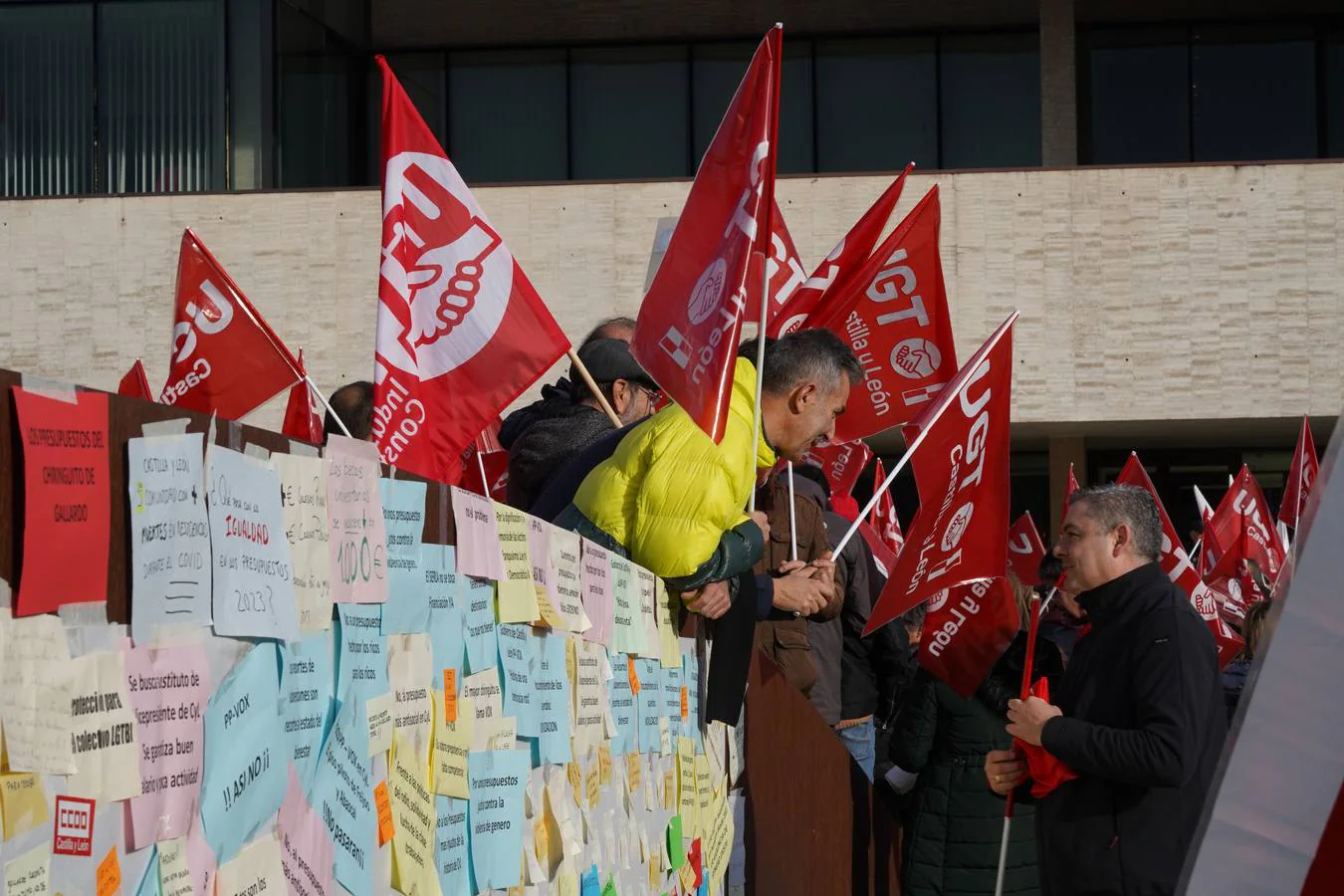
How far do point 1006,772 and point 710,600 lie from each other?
4.80 ft

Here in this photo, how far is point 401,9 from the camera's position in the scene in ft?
78.1

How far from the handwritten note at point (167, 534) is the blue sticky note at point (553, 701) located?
1222 mm

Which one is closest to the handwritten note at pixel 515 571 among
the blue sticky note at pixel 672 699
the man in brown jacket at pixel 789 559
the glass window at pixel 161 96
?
the blue sticky note at pixel 672 699

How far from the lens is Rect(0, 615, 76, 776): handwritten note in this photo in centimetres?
137

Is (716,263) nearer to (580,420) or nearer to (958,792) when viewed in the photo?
(580,420)

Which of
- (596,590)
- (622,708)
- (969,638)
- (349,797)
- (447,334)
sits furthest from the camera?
(969,638)

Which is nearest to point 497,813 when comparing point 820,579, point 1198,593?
point 820,579

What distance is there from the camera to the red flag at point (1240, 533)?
1464 cm

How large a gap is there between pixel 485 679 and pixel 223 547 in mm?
908

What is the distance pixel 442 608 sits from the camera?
97.3 inches

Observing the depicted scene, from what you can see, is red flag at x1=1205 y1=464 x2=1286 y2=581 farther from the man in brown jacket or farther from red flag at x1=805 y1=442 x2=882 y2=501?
the man in brown jacket

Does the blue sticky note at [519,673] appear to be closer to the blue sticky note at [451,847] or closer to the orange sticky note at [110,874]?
the blue sticky note at [451,847]

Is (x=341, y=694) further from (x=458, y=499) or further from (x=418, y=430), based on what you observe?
(x=418, y=430)

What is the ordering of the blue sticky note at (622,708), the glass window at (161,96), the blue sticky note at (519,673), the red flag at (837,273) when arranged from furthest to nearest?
the glass window at (161,96) → the red flag at (837,273) → the blue sticky note at (622,708) → the blue sticky note at (519,673)
